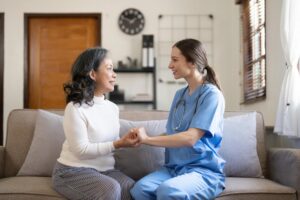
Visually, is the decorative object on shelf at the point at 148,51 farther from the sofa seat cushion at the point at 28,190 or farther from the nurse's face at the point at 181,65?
the sofa seat cushion at the point at 28,190

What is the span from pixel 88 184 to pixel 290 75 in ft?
6.00

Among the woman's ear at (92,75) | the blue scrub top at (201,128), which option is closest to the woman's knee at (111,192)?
the blue scrub top at (201,128)

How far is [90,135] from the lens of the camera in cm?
220

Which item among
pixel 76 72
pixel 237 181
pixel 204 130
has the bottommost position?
pixel 237 181

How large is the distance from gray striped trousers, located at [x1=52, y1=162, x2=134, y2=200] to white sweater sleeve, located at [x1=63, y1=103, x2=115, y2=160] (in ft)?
0.29

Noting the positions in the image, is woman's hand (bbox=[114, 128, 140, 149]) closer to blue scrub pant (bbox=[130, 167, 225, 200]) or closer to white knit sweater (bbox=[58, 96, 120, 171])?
white knit sweater (bbox=[58, 96, 120, 171])

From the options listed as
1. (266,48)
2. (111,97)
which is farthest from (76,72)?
(111,97)

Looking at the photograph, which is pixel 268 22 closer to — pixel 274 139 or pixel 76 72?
pixel 274 139

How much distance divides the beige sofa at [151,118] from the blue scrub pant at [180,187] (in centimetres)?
7

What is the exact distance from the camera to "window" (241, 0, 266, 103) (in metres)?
4.52

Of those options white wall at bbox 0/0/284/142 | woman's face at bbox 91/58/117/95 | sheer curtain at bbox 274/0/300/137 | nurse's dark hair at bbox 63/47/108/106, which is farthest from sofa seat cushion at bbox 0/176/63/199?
white wall at bbox 0/0/284/142

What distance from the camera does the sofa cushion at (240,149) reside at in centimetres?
249

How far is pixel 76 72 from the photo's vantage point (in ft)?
7.52

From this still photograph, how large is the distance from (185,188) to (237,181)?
0.48m
